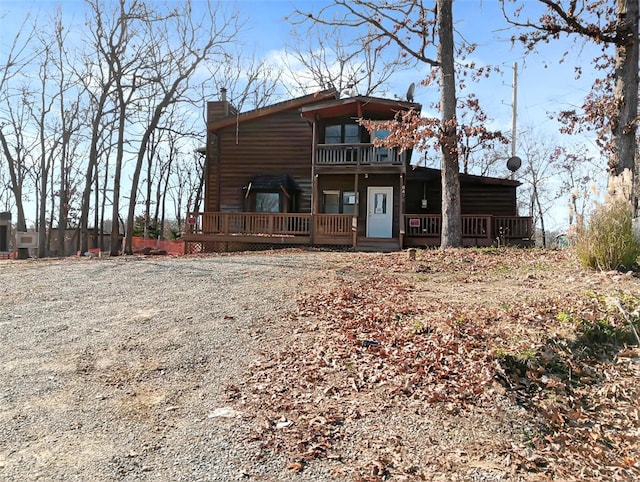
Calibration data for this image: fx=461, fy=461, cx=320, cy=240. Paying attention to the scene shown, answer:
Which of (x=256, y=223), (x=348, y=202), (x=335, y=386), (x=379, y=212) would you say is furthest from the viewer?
(x=348, y=202)

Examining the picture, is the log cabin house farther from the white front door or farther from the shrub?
the shrub

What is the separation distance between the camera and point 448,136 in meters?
11.9

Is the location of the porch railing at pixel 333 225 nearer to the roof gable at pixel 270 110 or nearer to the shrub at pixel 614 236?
the roof gable at pixel 270 110

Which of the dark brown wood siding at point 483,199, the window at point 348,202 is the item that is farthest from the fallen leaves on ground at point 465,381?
the dark brown wood siding at point 483,199

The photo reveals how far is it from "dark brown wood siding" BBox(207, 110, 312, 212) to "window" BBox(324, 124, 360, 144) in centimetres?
92

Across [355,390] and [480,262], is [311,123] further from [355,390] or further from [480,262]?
[355,390]

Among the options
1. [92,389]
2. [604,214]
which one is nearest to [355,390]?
[92,389]

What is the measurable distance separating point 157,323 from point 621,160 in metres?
9.60

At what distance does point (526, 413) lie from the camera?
11.6ft

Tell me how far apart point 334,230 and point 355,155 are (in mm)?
3306

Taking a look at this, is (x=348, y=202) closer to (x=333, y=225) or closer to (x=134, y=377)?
(x=333, y=225)

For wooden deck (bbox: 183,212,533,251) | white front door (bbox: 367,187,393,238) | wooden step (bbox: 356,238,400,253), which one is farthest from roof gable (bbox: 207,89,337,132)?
wooden step (bbox: 356,238,400,253)

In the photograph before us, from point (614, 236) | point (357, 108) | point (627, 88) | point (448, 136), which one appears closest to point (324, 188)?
point (357, 108)

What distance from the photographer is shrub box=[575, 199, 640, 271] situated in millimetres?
6566
